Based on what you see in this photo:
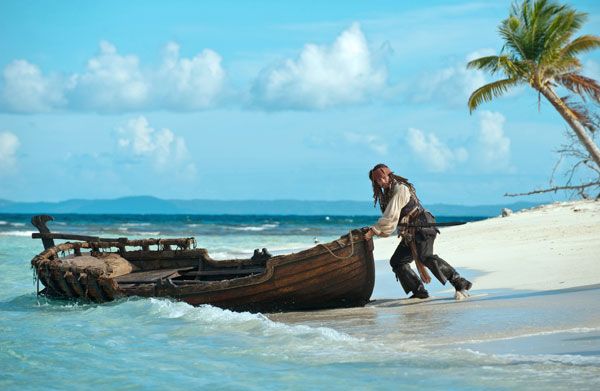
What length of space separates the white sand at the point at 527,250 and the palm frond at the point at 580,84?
107 inches

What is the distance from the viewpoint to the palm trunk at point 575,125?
1505cm

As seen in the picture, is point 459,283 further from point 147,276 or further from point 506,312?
point 147,276

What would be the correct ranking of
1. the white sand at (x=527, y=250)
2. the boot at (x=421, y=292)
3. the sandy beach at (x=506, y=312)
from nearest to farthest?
the sandy beach at (x=506, y=312) → the boot at (x=421, y=292) → the white sand at (x=527, y=250)

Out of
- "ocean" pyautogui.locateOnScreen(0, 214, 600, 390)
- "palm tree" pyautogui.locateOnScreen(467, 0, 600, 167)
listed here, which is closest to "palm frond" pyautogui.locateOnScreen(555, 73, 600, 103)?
"palm tree" pyautogui.locateOnScreen(467, 0, 600, 167)

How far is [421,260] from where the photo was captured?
1087 centimetres

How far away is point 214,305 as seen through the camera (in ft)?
37.7

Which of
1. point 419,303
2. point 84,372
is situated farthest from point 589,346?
point 84,372

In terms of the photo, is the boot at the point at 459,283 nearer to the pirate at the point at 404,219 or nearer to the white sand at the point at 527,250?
the pirate at the point at 404,219

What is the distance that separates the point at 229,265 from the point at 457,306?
4.24 m

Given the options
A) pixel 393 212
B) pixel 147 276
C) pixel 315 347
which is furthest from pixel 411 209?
pixel 147 276

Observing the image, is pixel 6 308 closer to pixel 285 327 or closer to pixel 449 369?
pixel 285 327

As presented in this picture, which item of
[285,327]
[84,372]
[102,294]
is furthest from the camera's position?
[102,294]

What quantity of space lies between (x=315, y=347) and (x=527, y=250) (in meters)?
9.35

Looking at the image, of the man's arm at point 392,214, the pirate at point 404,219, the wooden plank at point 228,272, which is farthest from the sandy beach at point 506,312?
the wooden plank at point 228,272
